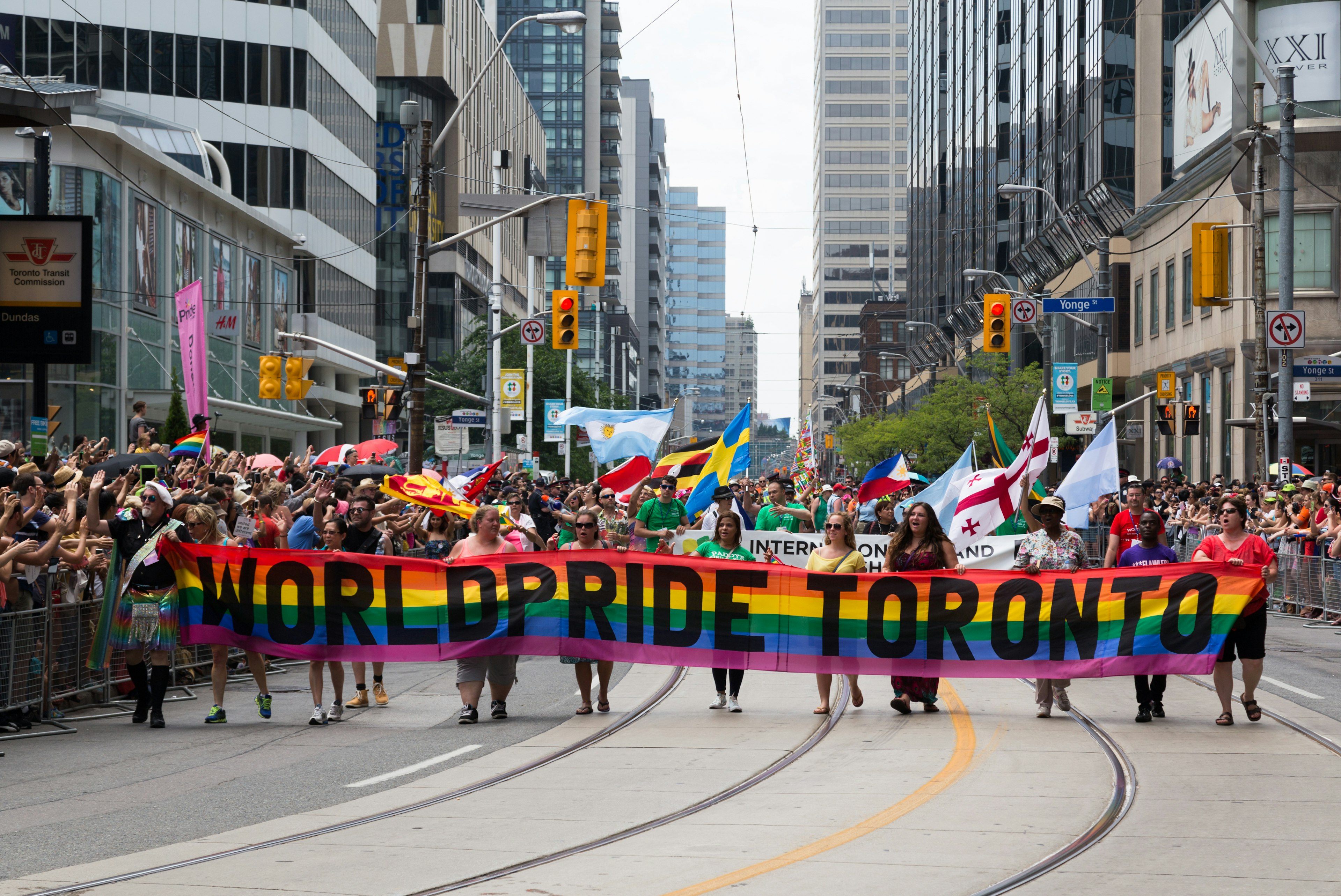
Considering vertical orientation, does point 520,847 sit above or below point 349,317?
below

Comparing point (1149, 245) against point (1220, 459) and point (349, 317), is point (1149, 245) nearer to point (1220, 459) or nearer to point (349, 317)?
point (1220, 459)

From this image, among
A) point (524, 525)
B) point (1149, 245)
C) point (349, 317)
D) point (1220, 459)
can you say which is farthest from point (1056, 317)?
point (524, 525)

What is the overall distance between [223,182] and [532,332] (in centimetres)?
1190

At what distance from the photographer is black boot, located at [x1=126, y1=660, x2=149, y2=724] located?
39.6 feet

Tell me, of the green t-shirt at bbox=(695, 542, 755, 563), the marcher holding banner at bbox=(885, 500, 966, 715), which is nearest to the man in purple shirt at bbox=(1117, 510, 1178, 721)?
the marcher holding banner at bbox=(885, 500, 966, 715)

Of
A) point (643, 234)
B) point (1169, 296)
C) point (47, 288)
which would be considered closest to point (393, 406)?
point (47, 288)

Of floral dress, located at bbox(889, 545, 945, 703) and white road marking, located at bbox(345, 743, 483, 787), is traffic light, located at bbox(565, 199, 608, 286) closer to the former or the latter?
floral dress, located at bbox(889, 545, 945, 703)

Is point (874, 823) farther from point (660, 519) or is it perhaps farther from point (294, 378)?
point (294, 378)

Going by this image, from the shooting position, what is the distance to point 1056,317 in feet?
210

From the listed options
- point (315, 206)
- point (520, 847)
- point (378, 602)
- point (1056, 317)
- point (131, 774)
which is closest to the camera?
point (520, 847)

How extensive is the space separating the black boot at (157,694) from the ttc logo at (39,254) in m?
10.1

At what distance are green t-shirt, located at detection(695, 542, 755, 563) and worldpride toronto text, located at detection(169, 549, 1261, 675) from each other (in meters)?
0.20

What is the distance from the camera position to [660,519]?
17.5 m

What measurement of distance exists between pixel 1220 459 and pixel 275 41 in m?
32.5
